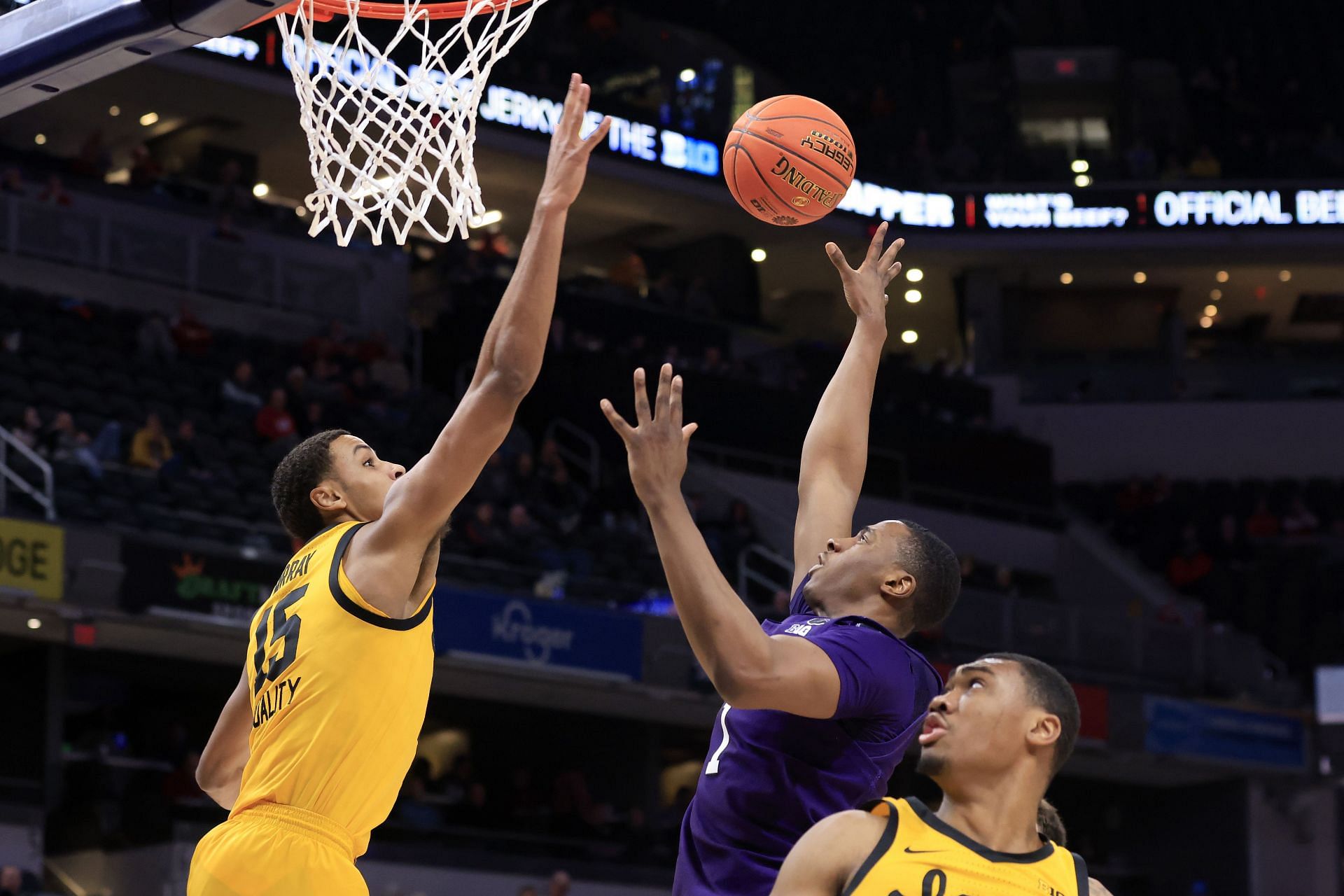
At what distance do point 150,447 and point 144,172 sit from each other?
6.40 meters

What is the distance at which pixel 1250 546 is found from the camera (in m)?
23.5

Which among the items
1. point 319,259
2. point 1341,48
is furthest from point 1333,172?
point 319,259

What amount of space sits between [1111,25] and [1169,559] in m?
10.9

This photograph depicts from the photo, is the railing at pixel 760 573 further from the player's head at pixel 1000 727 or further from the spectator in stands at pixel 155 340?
the player's head at pixel 1000 727

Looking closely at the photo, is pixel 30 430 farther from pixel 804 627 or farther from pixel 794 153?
pixel 804 627

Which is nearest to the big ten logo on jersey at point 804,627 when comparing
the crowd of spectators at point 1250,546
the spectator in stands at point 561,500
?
the spectator in stands at point 561,500

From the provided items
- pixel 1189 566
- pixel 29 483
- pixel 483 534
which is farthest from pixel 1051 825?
pixel 1189 566

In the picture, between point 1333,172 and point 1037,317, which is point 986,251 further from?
point 1333,172

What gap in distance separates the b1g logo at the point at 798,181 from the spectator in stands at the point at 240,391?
11984mm

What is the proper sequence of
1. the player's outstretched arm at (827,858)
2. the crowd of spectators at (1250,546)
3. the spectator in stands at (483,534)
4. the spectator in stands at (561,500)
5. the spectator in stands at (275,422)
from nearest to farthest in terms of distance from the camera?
the player's outstretched arm at (827,858) < the spectator in stands at (483,534) < the spectator in stands at (275,422) < the spectator in stands at (561,500) < the crowd of spectators at (1250,546)

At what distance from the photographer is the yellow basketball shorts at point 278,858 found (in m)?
3.83

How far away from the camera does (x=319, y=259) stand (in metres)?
20.8

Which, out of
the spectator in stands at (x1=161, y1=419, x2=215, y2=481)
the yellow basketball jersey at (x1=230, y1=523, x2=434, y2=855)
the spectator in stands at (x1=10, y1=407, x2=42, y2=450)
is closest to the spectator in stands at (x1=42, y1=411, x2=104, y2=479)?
the spectator in stands at (x1=10, y1=407, x2=42, y2=450)

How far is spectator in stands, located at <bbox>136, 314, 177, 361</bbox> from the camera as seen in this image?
1709 centimetres
